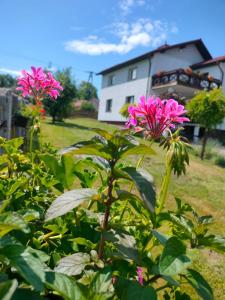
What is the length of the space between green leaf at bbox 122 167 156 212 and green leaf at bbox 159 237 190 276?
12cm

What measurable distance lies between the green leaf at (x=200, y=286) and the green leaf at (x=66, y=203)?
0.31 m

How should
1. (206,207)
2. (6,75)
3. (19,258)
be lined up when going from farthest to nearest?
1. (6,75)
2. (206,207)
3. (19,258)

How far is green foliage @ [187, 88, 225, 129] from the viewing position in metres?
13.2

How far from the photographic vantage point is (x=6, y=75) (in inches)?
3423

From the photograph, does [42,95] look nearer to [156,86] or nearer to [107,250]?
[107,250]

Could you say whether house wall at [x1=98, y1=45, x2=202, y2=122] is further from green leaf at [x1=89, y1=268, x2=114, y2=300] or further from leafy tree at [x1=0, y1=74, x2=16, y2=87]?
leafy tree at [x1=0, y1=74, x2=16, y2=87]

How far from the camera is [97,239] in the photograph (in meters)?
1.11

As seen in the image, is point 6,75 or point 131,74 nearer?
point 131,74

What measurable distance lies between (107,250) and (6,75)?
91.5 metres

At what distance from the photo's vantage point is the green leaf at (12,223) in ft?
2.13

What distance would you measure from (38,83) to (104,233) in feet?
4.25

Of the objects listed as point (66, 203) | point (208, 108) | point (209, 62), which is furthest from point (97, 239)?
point (209, 62)

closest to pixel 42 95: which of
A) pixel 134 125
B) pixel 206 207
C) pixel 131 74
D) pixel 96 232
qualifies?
pixel 134 125

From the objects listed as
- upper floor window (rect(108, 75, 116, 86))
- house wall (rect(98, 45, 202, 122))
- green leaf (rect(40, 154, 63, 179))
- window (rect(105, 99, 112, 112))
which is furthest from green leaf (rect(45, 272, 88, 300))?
window (rect(105, 99, 112, 112))
